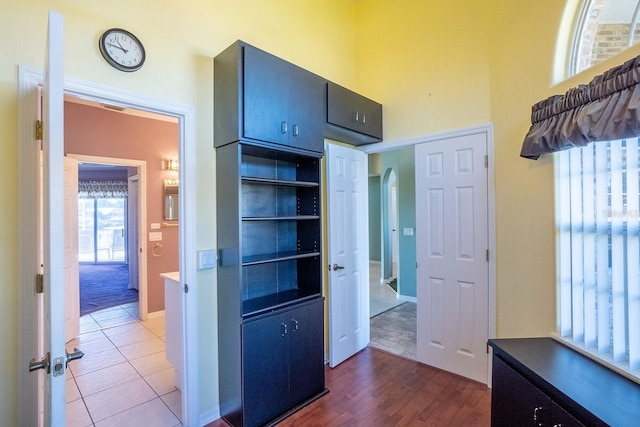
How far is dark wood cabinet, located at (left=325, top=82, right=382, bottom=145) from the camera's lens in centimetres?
270

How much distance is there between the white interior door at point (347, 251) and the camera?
291 cm

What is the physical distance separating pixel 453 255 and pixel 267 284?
1649mm

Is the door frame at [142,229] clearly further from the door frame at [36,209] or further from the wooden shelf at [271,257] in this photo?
the wooden shelf at [271,257]

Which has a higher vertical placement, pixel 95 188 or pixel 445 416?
pixel 95 188

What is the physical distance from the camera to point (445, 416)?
219 cm

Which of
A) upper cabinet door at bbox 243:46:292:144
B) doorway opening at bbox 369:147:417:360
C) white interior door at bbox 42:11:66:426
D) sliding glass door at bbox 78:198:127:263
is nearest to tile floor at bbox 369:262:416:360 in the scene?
doorway opening at bbox 369:147:417:360

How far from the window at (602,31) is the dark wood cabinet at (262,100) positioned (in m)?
1.76

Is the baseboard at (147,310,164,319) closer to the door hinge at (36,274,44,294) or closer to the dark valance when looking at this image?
the door hinge at (36,274,44,294)

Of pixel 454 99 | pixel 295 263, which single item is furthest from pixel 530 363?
pixel 454 99

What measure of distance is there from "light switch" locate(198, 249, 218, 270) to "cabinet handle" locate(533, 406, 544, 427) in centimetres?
203

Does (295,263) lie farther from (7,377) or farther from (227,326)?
(7,377)

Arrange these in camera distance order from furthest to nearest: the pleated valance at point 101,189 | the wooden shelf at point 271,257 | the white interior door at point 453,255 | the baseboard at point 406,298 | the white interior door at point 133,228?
the pleated valance at point 101,189 < the white interior door at point 133,228 < the baseboard at point 406,298 < the white interior door at point 453,255 < the wooden shelf at point 271,257

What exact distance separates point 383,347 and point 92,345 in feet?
10.8

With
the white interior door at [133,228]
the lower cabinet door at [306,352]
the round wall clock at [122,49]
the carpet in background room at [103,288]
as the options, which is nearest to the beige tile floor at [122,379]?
the lower cabinet door at [306,352]
